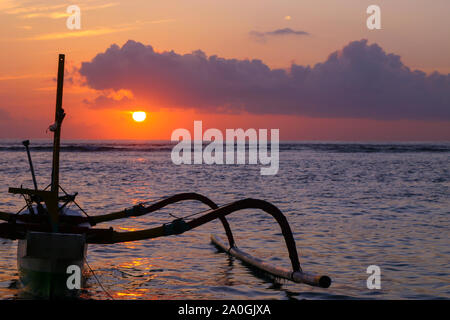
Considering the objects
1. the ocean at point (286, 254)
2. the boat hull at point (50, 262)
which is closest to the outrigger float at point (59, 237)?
the boat hull at point (50, 262)

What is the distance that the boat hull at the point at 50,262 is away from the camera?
8062mm

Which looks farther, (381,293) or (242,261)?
(242,261)

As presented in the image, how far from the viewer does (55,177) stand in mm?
9406

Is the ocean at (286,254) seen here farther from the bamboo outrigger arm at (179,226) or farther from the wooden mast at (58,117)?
the wooden mast at (58,117)

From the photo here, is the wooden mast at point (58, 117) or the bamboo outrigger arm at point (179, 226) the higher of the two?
the wooden mast at point (58, 117)

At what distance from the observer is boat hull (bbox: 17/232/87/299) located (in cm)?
806

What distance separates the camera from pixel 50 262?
836cm

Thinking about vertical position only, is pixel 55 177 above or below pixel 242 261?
above

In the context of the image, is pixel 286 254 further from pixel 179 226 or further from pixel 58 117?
pixel 58 117

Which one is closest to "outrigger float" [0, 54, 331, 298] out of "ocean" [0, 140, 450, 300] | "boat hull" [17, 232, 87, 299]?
"boat hull" [17, 232, 87, 299]
